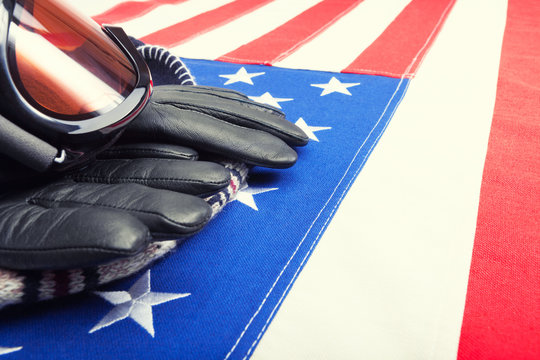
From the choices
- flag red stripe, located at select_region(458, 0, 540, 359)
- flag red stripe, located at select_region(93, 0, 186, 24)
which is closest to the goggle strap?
flag red stripe, located at select_region(458, 0, 540, 359)

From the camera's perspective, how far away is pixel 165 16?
2.16m

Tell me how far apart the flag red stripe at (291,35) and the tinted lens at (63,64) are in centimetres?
85

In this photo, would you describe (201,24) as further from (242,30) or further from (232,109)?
(232,109)

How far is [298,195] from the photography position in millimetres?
897

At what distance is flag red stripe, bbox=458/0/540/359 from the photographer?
62cm

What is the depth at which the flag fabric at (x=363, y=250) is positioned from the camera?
2.07 ft

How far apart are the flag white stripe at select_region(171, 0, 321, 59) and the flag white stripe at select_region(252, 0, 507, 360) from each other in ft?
2.92

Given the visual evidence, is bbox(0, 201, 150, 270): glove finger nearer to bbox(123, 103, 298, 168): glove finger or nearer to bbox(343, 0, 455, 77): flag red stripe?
bbox(123, 103, 298, 168): glove finger

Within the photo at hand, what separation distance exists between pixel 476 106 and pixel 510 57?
0.47 m

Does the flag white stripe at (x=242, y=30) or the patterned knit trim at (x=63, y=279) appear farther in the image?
the flag white stripe at (x=242, y=30)

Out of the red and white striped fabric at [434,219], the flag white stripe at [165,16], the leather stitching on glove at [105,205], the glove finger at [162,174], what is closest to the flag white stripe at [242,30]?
the red and white striped fabric at [434,219]

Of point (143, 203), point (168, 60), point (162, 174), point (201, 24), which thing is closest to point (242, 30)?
point (201, 24)

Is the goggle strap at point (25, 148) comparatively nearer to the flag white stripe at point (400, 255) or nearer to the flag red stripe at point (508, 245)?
the flag white stripe at point (400, 255)

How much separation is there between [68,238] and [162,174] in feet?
0.68
